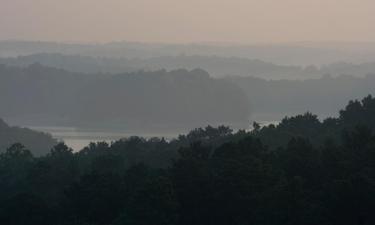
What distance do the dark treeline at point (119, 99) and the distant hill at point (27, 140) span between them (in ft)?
97.0

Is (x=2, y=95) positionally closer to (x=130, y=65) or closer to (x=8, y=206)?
(x=130, y=65)

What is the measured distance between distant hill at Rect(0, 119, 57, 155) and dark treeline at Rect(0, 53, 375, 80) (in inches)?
3224

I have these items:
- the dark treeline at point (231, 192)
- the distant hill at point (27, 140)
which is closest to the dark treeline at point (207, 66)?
the distant hill at point (27, 140)

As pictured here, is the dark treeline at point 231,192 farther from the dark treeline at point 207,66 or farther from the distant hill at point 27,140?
the dark treeline at point 207,66

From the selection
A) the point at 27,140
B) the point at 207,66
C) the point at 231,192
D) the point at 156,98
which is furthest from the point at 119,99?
the point at 231,192

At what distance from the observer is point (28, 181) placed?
2116cm

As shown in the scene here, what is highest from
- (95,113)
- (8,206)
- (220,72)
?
(220,72)

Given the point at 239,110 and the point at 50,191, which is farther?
the point at 239,110

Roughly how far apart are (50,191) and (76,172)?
1748mm

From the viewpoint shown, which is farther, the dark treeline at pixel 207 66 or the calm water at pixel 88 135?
the dark treeline at pixel 207 66

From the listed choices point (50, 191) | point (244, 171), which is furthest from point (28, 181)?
point (244, 171)

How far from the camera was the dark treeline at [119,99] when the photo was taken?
94.9 meters

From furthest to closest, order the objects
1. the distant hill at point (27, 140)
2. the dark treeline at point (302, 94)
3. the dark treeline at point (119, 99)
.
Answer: the dark treeline at point (302, 94), the dark treeline at point (119, 99), the distant hill at point (27, 140)

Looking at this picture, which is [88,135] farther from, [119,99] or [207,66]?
[207,66]
